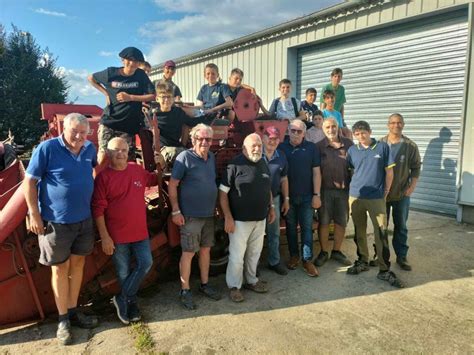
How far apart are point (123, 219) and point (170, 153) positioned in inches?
43.2

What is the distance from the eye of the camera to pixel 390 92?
300 inches

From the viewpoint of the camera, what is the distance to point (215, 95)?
4.95 meters

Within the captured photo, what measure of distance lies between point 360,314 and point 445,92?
503 centimetres

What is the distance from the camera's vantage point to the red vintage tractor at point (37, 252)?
3074mm

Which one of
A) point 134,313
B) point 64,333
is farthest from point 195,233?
point 64,333

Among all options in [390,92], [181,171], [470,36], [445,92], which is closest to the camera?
[181,171]

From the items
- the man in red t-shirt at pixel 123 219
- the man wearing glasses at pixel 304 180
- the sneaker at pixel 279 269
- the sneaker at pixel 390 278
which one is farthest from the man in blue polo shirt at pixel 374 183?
the man in red t-shirt at pixel 123 219

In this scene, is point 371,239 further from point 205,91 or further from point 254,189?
point 205,91

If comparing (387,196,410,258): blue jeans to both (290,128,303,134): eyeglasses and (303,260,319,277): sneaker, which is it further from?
(290,128,303,134): eyeglasses

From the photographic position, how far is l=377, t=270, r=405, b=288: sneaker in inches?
156

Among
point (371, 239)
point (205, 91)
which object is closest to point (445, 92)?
point (371, 239)

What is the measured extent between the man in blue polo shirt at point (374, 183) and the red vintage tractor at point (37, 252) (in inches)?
44.0

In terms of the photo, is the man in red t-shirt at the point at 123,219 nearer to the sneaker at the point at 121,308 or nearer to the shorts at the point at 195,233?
the sneaker at the point at 121,308

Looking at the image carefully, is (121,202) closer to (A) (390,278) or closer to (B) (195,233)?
(B) (195,233)
